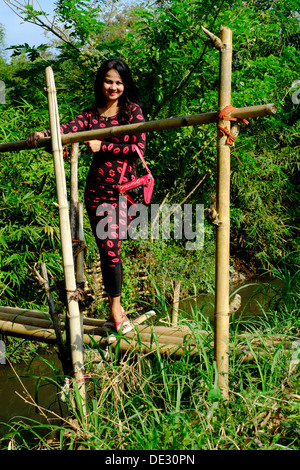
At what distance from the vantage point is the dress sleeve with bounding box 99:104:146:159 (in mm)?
Result: 2277

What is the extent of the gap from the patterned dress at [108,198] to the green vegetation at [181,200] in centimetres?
24

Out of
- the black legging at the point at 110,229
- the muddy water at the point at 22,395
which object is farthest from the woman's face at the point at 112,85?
the muddy water at the point at 22,395

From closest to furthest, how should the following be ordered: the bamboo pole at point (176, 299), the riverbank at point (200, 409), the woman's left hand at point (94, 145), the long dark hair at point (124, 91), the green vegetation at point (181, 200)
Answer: the riverbank at point (200, 409) < the green vegetation at point (181, 200) < the woman's left hand at point (94, 145) < the long dark hair at point (124, 91) < the bamboo pole at point (176, 299)

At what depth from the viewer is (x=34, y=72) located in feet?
15.1

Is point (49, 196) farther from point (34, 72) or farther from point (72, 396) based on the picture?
point (72, 396)

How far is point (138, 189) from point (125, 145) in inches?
10.7

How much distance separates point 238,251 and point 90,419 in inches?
214

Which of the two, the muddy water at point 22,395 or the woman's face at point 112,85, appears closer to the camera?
the woman's face at point 112,85

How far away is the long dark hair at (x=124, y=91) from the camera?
2.33 metres

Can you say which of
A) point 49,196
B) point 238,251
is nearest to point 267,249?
point 238,251

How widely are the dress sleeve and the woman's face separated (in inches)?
5.0

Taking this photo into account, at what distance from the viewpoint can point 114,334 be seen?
2.25 m

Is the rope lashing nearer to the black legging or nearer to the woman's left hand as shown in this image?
the woman's left hand

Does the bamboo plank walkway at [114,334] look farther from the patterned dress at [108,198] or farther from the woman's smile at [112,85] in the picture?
the woman's smile at [112,85]
